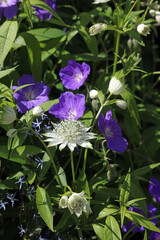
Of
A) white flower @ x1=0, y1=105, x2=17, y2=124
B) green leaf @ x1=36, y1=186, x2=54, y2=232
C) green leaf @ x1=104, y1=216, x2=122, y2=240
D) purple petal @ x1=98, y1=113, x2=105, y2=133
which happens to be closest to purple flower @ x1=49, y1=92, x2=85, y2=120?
purple petal @ x1=98, y1=113, x2=105, y2=133

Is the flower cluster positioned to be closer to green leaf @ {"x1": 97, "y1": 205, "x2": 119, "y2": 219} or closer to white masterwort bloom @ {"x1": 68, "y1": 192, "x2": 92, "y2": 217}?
white masterwort bloom @ {"x1": 68, "y1": 192, "x2": 92, "y2": 217}

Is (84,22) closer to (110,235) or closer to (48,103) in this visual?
(48,103)

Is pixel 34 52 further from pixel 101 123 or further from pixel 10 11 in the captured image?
pixel 101 123

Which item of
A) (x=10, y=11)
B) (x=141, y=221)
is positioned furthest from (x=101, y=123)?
(x=10, y=11)

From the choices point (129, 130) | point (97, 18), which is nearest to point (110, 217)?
point (129, 130)

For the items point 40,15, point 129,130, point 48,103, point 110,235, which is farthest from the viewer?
point 129,130

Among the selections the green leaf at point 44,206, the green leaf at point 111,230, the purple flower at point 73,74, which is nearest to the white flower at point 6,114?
the green leaf at point 44,206
